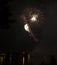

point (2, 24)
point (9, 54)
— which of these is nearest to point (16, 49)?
point (9, 54)

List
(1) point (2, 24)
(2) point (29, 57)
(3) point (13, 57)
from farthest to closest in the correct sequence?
(2) point (29, 57) → (3) point (13, 57) → (1) point (2, 24)

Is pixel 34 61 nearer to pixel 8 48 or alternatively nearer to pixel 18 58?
pixel 18 58

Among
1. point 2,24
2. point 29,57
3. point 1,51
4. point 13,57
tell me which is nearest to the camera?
point 2,24

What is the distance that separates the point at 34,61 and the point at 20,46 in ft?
12.7

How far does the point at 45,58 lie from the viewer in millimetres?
32750

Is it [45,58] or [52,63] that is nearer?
[52,63]

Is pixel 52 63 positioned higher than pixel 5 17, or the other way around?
pixel 5 17

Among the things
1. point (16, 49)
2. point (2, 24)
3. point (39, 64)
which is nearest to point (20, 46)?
point (16, 49)

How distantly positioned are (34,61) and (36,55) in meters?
0.94

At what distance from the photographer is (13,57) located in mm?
29969

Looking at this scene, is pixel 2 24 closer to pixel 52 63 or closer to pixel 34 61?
pixel 52 63

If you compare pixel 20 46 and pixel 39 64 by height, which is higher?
pixel 20 46

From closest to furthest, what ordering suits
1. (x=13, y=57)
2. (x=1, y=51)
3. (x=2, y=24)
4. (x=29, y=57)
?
1. (x=2, y=24)
2. (x=1, y=51)
3. (x=13, y=57)
4. (x=29, y=57)

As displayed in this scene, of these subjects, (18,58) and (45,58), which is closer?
(18,58)
